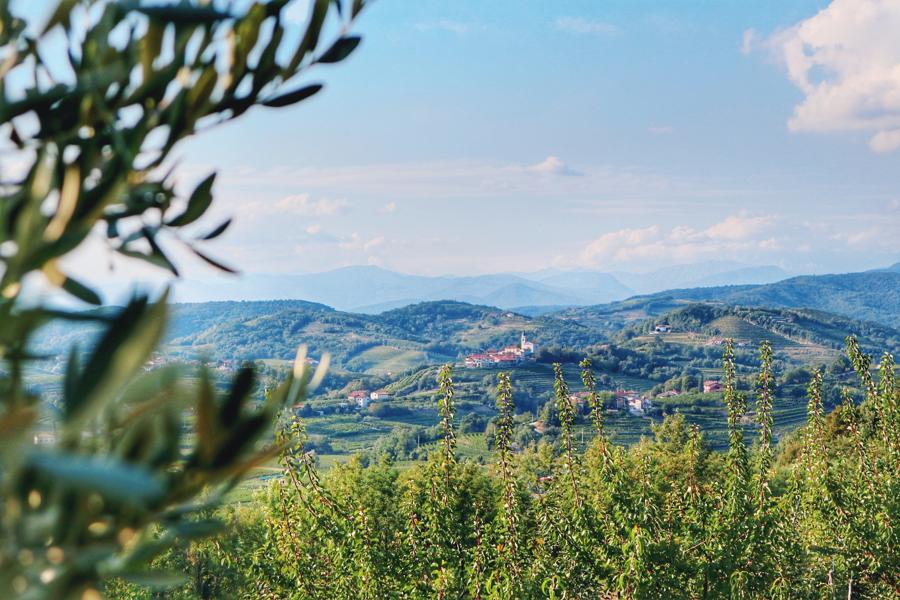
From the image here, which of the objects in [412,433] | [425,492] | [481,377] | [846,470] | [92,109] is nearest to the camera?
[92,109]

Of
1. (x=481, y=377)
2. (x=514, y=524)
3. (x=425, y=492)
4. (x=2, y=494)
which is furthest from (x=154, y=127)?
(x=481, y=377)

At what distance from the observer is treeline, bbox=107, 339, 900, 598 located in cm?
995

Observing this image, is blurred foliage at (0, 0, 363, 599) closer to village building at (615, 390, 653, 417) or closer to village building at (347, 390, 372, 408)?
village building at (615, 390, 653, 417)

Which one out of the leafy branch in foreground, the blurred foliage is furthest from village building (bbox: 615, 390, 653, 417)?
the blurred foliage

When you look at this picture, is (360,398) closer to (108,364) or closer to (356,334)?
(356,334)

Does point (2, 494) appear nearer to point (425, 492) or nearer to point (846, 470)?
point (425, 492)

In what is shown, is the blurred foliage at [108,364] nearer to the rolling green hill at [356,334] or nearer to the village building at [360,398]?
the village building at [360,398]

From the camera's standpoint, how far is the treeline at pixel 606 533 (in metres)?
9.95

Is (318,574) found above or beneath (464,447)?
above

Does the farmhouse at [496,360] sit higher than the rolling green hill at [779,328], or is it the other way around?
the rolling green hill at [779,328]

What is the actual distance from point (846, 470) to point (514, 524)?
6855mm

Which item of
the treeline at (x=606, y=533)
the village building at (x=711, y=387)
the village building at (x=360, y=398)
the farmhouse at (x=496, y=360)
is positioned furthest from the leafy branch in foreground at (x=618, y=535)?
the farmhouse at (x=496, y=360)

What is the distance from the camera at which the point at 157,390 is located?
0.80m

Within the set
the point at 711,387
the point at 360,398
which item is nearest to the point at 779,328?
the point at 711,387
